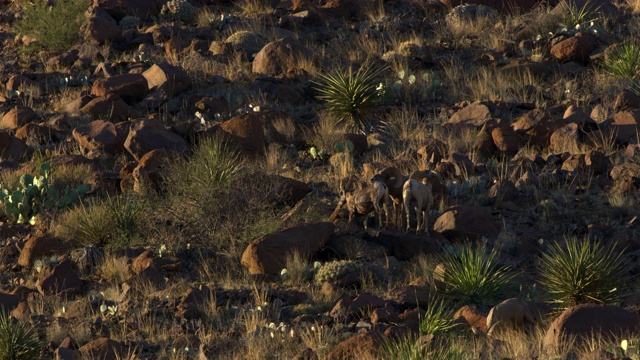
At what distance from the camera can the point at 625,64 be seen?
1655 cm

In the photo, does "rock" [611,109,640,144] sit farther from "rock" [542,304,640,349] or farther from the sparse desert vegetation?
"rock" [542,304,640,349]

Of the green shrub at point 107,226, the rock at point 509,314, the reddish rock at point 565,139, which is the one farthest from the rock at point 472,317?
the reddish rock at point 565,139

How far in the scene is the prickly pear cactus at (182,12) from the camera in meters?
21.1

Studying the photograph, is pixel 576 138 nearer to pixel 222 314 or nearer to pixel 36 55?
pixel 222 314

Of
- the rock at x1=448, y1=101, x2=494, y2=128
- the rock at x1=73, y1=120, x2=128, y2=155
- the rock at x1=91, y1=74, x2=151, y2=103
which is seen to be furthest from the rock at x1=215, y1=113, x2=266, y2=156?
the rock at x1=448, y1=101, x2=494, y2=128

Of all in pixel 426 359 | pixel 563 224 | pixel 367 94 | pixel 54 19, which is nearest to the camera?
pixel 426 359

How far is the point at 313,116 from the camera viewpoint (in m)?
16.5

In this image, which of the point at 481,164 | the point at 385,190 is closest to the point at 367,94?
the point at 481,164

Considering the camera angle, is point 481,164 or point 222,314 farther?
point 481,164

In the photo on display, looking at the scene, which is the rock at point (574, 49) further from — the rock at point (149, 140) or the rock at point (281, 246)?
the rock at point (281, 246)

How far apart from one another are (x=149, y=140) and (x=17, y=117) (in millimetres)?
3037

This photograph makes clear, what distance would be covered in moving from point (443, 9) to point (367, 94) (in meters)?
5.50

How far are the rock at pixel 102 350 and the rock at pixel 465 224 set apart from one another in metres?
4.31

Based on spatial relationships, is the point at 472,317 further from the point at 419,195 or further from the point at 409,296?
the point at 419,195
